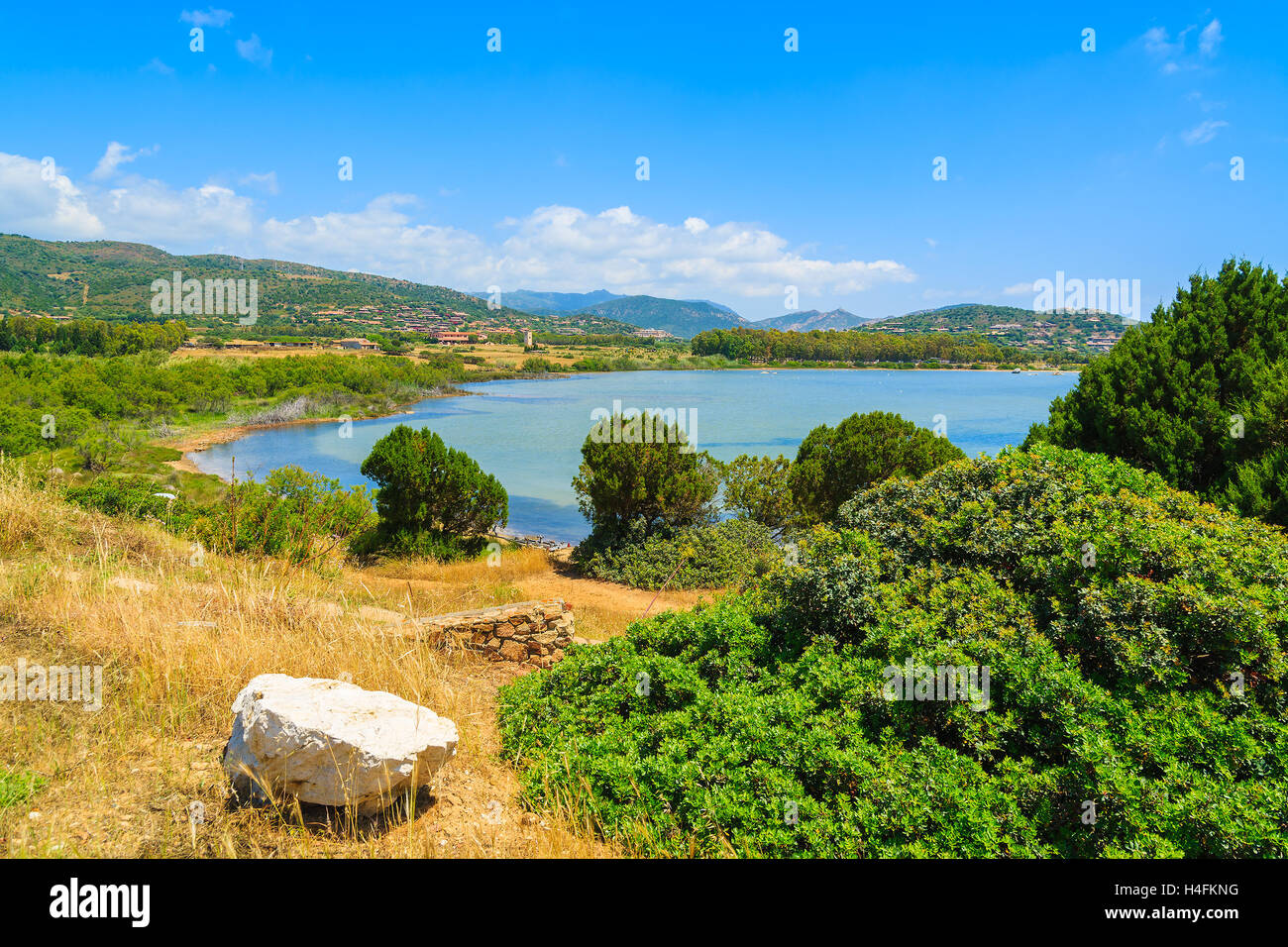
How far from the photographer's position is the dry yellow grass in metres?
3.00

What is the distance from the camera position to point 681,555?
15.7 m

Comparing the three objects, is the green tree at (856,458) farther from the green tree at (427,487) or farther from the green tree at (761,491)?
the green tree at (427,487)

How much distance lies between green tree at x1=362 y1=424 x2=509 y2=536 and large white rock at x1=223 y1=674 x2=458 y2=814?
607 inches

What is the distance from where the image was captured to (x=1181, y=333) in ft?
26.5

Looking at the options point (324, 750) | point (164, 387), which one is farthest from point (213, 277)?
point (324, 750)

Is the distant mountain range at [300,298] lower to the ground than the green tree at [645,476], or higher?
higher

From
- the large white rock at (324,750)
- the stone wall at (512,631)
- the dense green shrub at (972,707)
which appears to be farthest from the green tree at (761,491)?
the large white rock at (324,750)

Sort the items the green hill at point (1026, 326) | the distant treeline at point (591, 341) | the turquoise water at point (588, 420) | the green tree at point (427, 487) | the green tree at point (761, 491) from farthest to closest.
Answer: the distant treeline at point (591, 341)
the green hill at point (1026, 326)
the turquoise water at point (588, 420)
the green tree at point (427, 487)
the green tree at point (761, 491)

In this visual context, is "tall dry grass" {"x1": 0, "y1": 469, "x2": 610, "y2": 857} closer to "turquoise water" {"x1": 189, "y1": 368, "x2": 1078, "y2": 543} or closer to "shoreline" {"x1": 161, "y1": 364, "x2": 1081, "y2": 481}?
"turquoise water" {"x1": 189, "y1": 368, "x2": 1078, "y2": 543}

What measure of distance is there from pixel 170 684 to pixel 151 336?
7033cm

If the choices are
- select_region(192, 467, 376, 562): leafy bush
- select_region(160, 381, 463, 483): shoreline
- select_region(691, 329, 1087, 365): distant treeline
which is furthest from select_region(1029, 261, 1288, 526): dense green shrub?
select_region(691, 329, 1087, 365): distant treeline

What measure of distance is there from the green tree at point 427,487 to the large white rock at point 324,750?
1542 centimetres

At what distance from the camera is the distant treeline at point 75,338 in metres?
55.0
